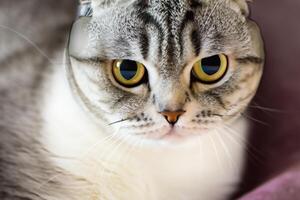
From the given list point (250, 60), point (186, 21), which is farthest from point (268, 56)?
point (186, 21)

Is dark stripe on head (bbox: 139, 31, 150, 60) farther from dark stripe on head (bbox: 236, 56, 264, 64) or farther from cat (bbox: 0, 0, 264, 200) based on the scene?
dark stripe on head (bbox: 236, 56, 264, 64)

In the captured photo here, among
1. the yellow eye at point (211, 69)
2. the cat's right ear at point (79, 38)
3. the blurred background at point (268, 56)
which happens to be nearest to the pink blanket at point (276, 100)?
the blurred background at point (268, 56)

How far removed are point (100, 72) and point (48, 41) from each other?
0.11 meters

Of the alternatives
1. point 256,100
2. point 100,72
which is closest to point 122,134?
point 100,72

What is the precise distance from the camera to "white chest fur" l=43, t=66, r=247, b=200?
0.77 meters

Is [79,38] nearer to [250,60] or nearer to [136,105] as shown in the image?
[136,105]

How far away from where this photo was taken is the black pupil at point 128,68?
72 centimetres

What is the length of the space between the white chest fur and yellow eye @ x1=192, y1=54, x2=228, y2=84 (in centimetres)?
8

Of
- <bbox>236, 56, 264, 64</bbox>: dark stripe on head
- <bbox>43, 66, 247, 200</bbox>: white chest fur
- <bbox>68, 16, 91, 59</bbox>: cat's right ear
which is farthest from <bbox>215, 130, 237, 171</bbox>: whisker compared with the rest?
<bbox>68, 16, 91, 59</bbox>: cat's right ear

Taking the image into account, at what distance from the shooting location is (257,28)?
0.80m

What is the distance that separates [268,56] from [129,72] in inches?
8.8

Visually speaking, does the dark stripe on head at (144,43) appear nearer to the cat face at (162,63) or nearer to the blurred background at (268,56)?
the cat face at (162,63)

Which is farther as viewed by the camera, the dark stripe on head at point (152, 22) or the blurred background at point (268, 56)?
the blurred background at point (268, 56)

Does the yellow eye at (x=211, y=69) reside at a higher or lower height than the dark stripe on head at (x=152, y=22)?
lower
